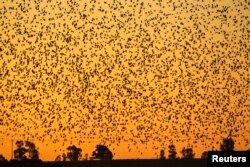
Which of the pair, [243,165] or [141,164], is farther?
[141,164]

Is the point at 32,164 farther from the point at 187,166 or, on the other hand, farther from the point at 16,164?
the point at 187,166

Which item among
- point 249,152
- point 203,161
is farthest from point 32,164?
point 203,161

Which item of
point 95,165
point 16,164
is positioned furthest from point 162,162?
point 16,164

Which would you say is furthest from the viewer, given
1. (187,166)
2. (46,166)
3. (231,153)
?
(187,166)

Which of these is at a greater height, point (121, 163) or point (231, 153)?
point (231, 153)

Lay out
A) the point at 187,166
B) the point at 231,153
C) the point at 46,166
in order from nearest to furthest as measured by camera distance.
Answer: the point at 231,153, the point at 46,166, the point at 187,166

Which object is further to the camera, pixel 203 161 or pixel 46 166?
pixel 203 161

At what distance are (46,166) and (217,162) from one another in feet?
101

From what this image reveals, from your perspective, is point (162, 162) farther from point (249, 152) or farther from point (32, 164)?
point (249, 152)

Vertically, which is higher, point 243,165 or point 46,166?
point 243,165

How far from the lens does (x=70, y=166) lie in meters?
77.4

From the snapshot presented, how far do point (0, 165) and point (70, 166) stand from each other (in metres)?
32.0

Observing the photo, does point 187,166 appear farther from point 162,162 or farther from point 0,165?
point 0,165

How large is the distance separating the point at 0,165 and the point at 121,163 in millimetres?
33017
